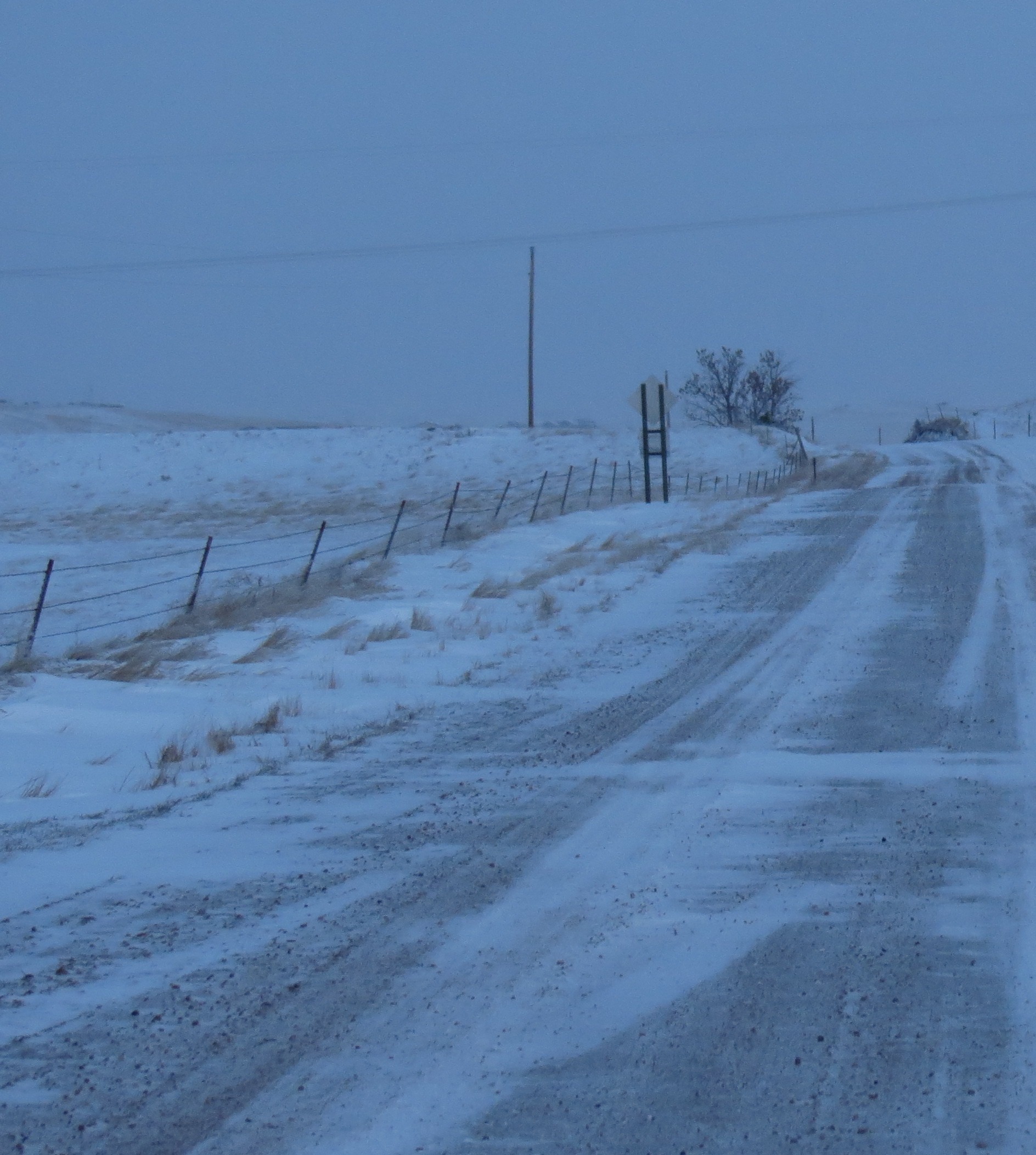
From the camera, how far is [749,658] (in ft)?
36.9

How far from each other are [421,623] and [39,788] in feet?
21.4

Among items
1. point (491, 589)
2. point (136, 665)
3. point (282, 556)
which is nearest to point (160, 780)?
point (136, 665)

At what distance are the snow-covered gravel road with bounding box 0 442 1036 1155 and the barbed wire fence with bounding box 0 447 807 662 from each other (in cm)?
647

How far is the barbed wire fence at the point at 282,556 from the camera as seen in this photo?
1945 cm

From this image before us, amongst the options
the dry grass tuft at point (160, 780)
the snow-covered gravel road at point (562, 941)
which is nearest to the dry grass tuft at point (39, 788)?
the dry grass tuft at point (160, 780)

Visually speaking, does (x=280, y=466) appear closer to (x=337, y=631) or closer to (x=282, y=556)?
(x=282, y=556)

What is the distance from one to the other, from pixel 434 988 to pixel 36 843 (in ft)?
9.35

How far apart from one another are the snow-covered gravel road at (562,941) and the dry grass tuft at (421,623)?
13.6 ft

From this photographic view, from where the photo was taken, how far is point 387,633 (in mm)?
13180

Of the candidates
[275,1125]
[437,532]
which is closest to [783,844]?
[275,1125]

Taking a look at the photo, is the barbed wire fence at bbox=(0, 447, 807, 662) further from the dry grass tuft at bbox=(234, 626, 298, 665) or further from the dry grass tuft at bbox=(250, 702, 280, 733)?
the dry grass tuft at bbox=(250, 702, 280, 733)

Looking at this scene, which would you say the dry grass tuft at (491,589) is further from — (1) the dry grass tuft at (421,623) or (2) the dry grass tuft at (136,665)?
(2) the dry grass tuft at (136,665)

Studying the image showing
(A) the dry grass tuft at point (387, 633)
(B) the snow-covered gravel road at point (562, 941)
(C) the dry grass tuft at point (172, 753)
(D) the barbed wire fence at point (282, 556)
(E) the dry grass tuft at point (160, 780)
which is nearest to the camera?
(B) the snow-covered gravel road at point (562, 941)

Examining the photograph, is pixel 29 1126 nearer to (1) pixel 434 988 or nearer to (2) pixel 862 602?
(1) pixel 434 988
